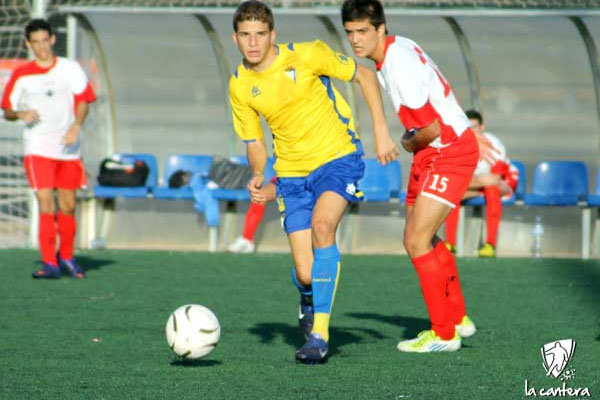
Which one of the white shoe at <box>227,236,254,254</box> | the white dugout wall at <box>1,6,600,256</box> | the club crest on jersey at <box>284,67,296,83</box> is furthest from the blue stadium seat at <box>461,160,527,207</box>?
the club crest on jersey at <box>284,67,296,83</box>

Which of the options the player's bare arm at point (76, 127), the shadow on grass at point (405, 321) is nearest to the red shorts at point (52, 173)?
the player's bare arm at point (76, 127)

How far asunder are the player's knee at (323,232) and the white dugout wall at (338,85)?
883 cm

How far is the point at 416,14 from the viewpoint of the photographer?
587 inches

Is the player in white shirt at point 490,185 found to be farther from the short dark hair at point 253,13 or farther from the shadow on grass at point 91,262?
the short dark hair at point 253,13

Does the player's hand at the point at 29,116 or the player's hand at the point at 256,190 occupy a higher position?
the player's hand at the point at 29,116

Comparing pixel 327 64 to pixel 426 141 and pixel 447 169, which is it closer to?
pixel 426 141

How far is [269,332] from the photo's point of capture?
7762 millimetres

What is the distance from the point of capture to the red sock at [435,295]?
680 cm

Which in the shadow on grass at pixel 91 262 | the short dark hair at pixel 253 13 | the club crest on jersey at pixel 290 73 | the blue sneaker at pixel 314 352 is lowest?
the shadow on grass at pixel 91 262

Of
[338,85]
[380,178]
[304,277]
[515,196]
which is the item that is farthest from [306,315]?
[338,85]

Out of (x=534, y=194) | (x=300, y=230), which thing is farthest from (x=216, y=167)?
(x=300, y=230)

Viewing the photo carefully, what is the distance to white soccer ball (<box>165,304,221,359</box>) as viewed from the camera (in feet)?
20.3

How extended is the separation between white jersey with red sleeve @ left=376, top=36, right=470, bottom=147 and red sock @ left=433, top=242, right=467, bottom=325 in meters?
0.66

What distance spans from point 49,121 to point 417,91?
5166 mm
